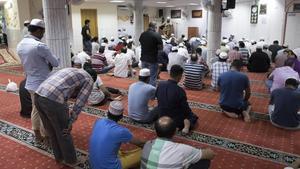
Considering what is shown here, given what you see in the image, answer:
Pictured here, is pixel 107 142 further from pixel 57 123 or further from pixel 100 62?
pixel 100 62

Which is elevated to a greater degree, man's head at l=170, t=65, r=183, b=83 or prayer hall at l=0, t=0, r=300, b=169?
man's head at l=170, t=65, r=183, b=83

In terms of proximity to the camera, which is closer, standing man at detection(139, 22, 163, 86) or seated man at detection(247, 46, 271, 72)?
standing man at detection(139, 22, 163, 86)

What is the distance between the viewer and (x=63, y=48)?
15.0 ft

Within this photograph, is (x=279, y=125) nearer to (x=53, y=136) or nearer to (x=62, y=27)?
(x=53, y=136)

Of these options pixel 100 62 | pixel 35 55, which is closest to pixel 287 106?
pixel 35 55

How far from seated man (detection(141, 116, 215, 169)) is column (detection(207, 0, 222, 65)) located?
652 cm

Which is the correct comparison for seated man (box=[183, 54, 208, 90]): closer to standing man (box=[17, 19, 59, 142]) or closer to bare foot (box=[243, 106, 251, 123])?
bare foot (box=[243, 106, 251, 123])

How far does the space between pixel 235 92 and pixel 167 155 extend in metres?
2.53

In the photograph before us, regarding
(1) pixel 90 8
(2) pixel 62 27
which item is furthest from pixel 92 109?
(1) pixel 90 8

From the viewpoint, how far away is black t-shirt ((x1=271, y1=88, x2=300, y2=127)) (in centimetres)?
368

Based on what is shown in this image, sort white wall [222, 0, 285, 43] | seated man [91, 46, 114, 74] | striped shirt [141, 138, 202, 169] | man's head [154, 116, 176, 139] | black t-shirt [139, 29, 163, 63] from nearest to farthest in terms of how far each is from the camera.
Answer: striped shirt [141, 138, 202, 169] → man's head [154, 116, 176, 139] → black t-shirt [139, 29, 163, 63] → seated man [91, 46, 114, 74] → white wall [222, 0, 285, 43]


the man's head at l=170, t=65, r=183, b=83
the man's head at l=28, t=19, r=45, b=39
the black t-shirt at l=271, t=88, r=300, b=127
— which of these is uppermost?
the man's head at l=28, t=19, r=45, b=39

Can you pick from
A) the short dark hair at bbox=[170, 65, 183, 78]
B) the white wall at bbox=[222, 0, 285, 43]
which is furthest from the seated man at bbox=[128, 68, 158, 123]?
the white wall at bbox=[222, 0, 285, 43]

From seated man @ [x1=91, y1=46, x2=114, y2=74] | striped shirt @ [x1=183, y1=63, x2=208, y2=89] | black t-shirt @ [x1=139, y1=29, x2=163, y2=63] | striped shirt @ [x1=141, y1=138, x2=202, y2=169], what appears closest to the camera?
striped shirt @ [x1=141, y1=138, x2=202, y2=169]
